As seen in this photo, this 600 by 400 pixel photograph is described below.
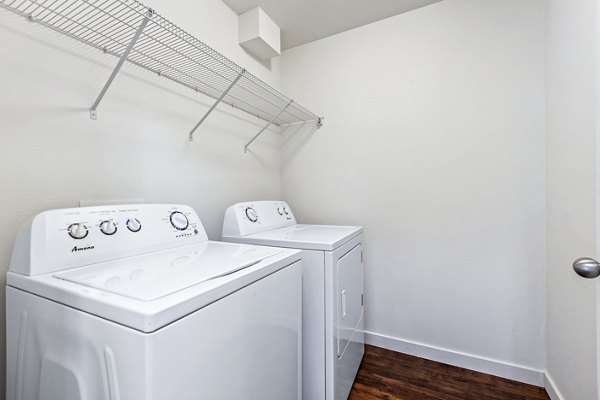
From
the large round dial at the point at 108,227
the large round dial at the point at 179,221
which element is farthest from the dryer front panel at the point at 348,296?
the large round dial at the point at 108,227

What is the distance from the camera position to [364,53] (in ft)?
6.82

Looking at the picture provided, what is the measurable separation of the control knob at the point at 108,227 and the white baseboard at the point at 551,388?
7.28ft

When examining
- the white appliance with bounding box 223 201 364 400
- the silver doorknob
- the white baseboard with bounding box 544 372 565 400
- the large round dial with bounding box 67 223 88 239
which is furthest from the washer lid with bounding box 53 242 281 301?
the white baseboard with bounding box 544 372 565 400

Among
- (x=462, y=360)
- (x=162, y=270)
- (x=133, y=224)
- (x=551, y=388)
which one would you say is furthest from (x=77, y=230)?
(x=551, y=388)

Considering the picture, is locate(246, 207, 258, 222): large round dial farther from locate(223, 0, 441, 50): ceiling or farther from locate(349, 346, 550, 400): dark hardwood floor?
locate(223, 0, 441, 50): ceiling

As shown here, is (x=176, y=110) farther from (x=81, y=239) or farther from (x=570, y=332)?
(x=570, y=332)

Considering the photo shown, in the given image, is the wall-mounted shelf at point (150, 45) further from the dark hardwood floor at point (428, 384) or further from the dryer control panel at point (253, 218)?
the dark hardwood floor at point (428, 384)

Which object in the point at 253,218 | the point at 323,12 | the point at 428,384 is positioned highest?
the point at 323,12

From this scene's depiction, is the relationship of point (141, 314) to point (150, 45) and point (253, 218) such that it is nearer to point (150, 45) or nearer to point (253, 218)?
point (253, 218)

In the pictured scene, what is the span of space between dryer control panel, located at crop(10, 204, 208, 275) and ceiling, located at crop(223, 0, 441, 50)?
5.01 ft

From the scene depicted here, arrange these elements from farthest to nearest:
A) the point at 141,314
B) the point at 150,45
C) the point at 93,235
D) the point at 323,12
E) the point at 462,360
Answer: the point at 323,12, the point at 462,360, the point at 150,45, the point at 93,235, the point at 141,314

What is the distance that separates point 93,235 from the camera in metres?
0.94

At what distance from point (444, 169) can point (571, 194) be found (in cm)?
67

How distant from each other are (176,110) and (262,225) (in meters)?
0.82
